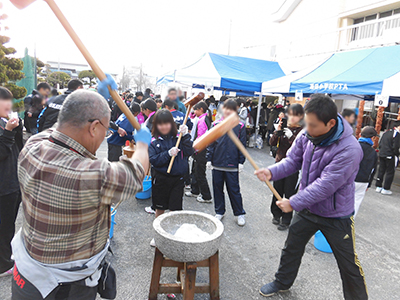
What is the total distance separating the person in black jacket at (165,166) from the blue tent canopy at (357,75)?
211 inches

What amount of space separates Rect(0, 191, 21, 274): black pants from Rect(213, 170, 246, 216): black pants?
274 centimetres

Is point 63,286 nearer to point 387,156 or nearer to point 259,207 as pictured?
point 259,207

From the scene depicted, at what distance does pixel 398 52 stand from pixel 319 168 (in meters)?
7.14

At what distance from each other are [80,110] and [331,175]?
2014mm

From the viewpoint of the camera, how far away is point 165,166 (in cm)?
349

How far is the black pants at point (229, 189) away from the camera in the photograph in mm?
4262

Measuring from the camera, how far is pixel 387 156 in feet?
21.5

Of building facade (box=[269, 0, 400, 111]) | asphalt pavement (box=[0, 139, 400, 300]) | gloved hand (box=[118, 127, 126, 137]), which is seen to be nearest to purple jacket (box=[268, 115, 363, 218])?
asphalt pavement (box=[0, 139, 400, 300])

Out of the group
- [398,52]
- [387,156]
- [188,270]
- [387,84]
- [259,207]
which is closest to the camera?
[188,270]

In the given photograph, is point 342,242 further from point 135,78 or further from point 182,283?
point 135,78

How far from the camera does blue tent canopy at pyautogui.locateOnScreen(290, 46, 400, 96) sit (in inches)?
246

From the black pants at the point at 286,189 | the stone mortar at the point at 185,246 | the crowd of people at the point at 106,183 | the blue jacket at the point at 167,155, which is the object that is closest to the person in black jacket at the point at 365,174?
the crowd of people at the point at 106,183

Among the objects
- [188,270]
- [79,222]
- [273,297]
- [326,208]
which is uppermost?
[79,222]

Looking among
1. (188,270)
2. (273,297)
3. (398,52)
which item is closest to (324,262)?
(273,297)
